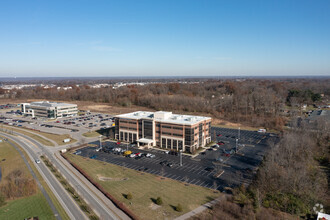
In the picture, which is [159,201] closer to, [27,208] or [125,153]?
[27,208]

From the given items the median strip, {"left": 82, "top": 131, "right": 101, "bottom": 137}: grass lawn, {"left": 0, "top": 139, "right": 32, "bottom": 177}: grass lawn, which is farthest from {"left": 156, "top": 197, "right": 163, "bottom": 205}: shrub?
{"left": 82, "top": 131, "right": 101, "bottom": 137}: grass lawn

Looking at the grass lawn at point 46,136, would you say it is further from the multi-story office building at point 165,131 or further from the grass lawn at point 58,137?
the multi-story office building at point 165,131

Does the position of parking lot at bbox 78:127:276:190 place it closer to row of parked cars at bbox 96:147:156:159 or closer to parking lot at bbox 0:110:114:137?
row of parked cars at bbox 96:147:156:159

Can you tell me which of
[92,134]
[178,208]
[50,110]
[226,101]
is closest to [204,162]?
[178,208]

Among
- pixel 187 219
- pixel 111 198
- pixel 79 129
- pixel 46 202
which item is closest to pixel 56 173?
pixel 46 202

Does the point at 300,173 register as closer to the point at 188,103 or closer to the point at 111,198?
the point at 111,198
